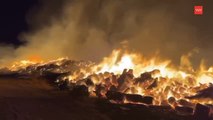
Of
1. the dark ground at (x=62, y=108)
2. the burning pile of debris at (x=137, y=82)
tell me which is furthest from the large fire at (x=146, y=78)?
the dark ground at (x=62, y=108)

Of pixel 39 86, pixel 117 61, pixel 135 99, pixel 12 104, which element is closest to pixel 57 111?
pixel 12 104

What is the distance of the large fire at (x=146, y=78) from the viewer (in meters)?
47.8

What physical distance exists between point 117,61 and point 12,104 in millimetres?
25189

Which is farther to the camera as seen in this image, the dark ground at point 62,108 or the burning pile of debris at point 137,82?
the burning pile of debris at point 137,82

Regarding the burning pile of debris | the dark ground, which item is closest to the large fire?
the burning pile of debris

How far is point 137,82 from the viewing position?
1992 inches

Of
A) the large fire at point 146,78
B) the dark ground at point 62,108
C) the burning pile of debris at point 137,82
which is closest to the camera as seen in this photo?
the dark ground at point 62,108

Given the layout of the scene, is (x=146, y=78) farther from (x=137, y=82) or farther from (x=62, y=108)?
(x=62, y=108)

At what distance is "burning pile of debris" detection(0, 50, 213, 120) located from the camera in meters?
44.8

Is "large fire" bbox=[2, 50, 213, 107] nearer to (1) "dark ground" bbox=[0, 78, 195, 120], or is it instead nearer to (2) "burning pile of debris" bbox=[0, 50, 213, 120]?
(2) "burning pile of debris" bbox=[0, 50, 213, 120]

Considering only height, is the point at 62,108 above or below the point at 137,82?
below

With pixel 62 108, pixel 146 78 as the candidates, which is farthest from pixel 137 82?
pixel 62 108

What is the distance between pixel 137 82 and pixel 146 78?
4.94 feet

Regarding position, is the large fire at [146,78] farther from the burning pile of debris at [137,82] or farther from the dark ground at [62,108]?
the dark ground at [62,108]
